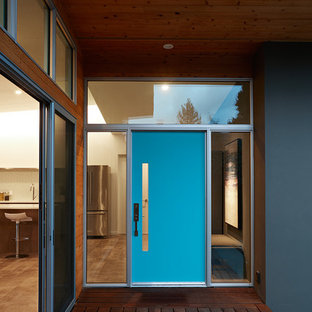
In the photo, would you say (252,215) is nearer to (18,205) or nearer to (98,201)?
(98,201)

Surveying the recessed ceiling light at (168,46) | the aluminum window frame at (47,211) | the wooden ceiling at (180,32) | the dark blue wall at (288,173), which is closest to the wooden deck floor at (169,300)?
the dark blue wall at (288,173)

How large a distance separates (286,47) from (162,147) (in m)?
1.82

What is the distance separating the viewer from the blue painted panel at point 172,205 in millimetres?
3984

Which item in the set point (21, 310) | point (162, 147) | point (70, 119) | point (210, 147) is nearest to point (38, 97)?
point (70, 119)

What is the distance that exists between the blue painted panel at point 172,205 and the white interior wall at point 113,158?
17cm

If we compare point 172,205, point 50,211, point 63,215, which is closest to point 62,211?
point 63,215

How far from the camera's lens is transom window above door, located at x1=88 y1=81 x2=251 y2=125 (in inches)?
159

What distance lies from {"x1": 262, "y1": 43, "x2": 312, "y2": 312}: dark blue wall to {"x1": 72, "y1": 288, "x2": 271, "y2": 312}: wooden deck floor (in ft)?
1.13

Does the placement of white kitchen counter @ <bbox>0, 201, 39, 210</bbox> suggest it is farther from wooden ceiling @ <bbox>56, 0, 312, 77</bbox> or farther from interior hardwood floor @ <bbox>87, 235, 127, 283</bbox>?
wooden ceiling @ <bbox>56, 0, 312, 77</bbox>

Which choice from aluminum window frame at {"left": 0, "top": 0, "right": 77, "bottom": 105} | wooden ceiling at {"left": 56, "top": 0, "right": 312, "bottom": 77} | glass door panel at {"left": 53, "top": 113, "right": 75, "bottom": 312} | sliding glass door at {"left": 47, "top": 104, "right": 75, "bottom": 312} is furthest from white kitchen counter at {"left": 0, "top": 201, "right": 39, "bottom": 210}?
wooden ceiling at {"left": 56, "top": 0, "right": 312, "bottom": 77}

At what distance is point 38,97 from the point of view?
2.47 meters

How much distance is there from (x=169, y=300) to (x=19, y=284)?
1.90 meters

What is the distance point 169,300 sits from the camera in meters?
3.54

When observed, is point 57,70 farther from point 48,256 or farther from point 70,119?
point 48,256
